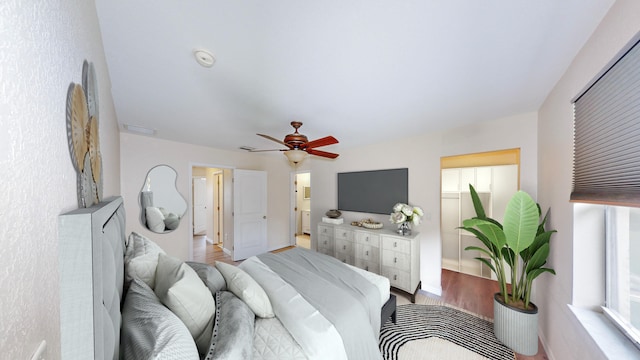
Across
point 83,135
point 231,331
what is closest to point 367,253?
point 231,331

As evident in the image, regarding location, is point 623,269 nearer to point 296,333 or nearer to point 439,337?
point 439,337

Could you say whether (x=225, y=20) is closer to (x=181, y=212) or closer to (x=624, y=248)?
(x=624, y=248)

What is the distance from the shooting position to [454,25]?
1.18 m

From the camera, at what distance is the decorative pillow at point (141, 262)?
1.27 m

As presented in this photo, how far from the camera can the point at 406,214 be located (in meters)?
2.95

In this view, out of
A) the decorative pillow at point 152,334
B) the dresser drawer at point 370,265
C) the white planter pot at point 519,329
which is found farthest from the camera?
the dresser drawer at point 370,265

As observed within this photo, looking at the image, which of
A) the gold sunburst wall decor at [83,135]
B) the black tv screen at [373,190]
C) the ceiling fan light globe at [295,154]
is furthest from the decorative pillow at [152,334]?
the black tv screen at [373,190]

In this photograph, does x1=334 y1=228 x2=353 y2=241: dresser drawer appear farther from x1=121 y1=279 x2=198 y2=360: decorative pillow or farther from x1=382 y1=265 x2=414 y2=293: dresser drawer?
x1=121 y1=279 x2=198 y2=360: decorative pillow

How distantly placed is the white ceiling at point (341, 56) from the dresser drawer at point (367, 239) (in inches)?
69.2

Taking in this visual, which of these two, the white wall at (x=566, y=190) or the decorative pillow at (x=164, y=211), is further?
the decorative pillow at (x=164, y=211)

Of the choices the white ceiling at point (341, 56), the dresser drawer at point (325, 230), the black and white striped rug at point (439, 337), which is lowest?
the black and white striped rug at point (439, 337)

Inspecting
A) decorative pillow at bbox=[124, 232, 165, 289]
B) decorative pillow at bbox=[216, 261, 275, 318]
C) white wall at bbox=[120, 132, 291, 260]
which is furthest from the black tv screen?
decorative pillow at bbox=[124, 232, 165, 289]

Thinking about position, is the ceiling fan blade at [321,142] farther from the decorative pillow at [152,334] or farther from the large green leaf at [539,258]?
the large green leaf at [539,258]

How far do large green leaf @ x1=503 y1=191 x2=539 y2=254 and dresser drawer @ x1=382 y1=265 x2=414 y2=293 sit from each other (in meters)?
1.35
